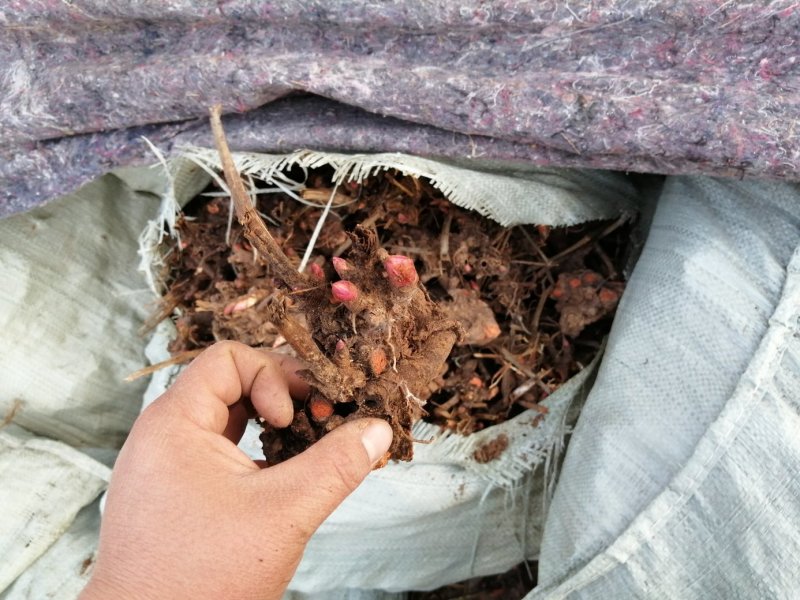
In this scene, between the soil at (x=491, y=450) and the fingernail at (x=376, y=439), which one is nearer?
the fingernail at (x=376, y=439)

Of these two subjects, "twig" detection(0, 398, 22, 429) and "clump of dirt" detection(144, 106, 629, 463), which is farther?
"twig" detection(0, 398, 22, 429)

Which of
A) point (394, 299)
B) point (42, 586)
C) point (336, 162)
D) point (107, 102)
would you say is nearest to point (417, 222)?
point (336, 162)

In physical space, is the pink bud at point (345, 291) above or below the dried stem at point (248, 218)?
below

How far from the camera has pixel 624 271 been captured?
48.4 inches

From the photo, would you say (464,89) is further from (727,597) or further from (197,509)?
(727,597)

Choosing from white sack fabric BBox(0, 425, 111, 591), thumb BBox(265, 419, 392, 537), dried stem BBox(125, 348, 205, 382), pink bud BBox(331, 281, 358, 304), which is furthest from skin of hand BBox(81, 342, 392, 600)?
white sack fabric BBox(0, 425, 111, 591)

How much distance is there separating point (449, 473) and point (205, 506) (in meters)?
0.59

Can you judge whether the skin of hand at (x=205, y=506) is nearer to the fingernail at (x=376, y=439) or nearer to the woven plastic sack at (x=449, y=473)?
the fingernail at (x=376, y=439)

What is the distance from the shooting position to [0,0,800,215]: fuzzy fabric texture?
875mm

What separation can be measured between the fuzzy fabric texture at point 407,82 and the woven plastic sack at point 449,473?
0.06m

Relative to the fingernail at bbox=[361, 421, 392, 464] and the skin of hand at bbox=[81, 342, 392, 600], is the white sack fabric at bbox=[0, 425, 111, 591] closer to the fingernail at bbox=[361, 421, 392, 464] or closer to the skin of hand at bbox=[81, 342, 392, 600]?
the skin of hand at bbox=[81, 342, 392, 600]

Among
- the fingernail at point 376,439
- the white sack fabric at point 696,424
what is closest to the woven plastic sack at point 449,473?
the white sack fabric at point 696,424

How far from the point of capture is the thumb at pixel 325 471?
707 millimetres

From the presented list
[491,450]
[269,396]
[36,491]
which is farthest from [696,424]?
[36,491]
